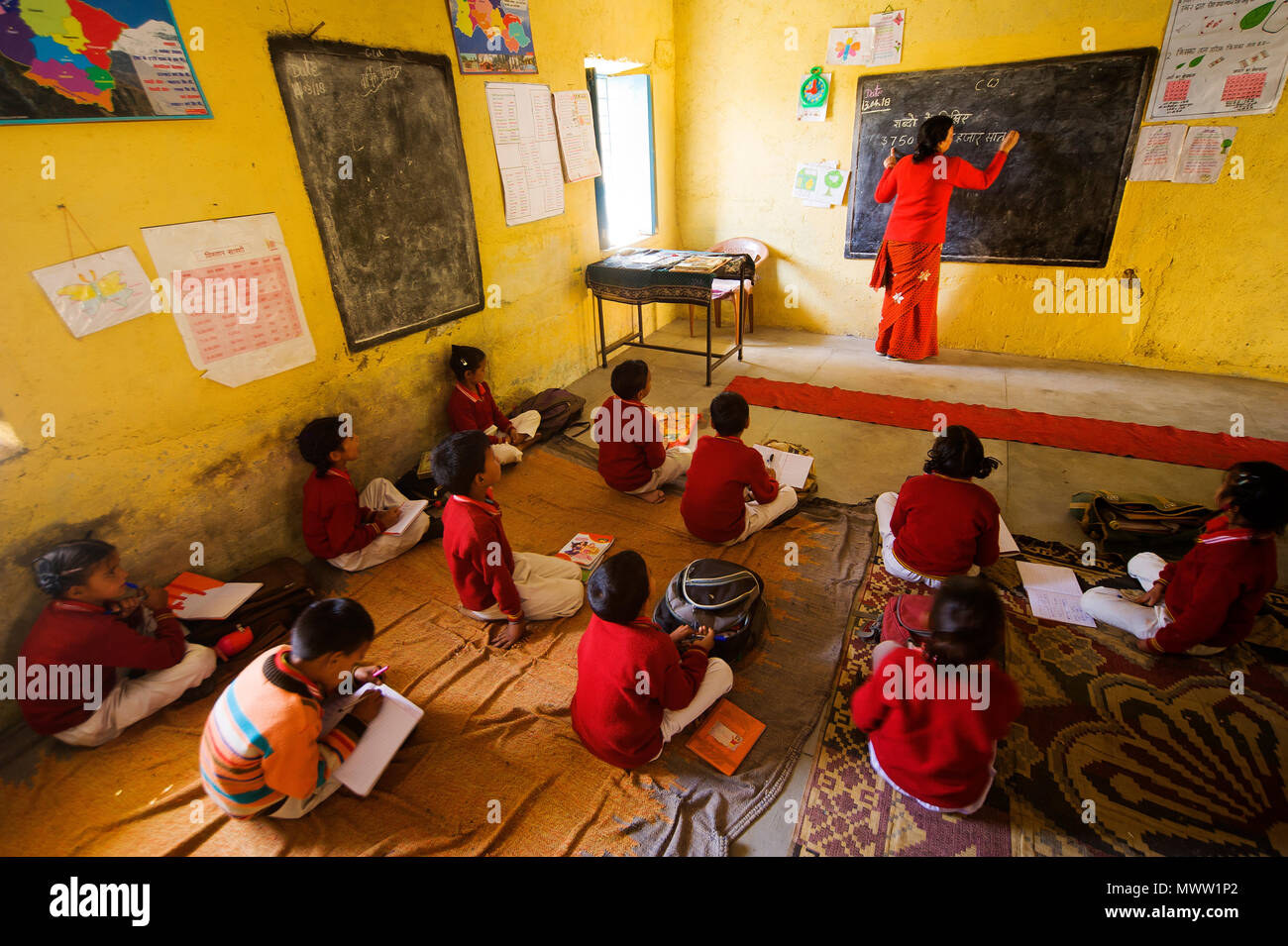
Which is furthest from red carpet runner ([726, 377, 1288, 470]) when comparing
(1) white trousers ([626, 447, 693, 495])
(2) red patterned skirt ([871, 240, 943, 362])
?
(1) white trousers ([626, 447, 693, 495])

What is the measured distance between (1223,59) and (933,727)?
17.7 feet

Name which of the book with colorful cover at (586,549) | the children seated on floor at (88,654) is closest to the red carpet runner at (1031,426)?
the book with colorful cover at (586,549)

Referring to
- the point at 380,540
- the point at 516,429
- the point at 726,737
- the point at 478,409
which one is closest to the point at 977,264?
the point at 516,429

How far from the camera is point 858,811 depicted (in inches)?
74.8

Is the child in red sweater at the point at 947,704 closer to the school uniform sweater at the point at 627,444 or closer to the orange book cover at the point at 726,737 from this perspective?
the orange book cover at the point at 726,737

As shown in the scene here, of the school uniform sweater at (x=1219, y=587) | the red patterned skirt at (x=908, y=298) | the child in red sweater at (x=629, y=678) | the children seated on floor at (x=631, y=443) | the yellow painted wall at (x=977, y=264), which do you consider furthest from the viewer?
the red patterned skirt at (x=908, y=298)

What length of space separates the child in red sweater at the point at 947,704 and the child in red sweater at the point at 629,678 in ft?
1.89

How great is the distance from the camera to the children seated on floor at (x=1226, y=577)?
203cm

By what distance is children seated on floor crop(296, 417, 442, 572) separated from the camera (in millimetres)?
2863

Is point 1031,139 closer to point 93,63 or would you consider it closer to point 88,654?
point 93,63

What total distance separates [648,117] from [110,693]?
233 inches

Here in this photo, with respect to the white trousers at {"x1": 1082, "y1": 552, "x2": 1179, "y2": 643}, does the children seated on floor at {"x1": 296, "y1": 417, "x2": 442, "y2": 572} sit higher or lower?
higher

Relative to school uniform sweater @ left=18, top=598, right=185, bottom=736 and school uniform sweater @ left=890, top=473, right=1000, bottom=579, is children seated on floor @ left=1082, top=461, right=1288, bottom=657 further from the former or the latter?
school uniform sweater @ left=18, top=598, right=185, bottom=736

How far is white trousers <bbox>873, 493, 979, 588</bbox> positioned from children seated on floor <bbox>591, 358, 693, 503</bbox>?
4.00 ft
